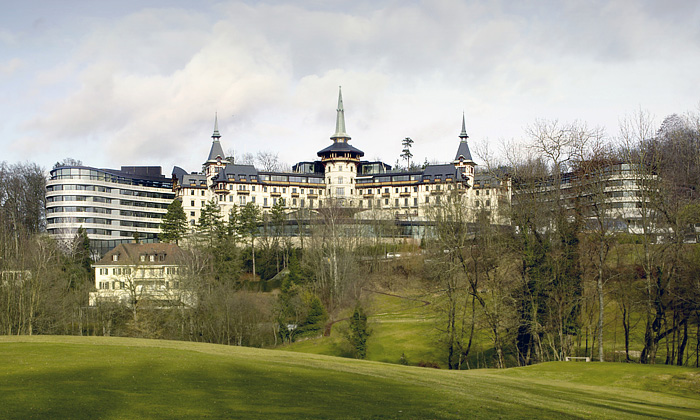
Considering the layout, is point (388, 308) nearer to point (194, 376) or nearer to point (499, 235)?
point (499, 235)

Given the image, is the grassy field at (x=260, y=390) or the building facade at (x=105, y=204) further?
the building facade at (x=105, y=204)

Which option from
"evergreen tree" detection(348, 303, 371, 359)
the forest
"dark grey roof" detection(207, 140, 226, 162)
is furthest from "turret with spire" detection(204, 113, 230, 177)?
"evergreen tree" detection(348, 303, 371, 359)

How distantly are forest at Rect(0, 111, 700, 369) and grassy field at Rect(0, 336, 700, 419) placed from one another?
1445 cm

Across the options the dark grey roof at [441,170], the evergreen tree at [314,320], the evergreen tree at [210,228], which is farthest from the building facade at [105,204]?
the evergreen tree at [314,320]

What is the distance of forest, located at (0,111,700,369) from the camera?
47594 mm

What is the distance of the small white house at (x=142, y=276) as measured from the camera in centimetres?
7006

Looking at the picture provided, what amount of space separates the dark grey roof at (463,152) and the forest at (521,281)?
214 ft

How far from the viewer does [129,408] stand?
57.6 feet

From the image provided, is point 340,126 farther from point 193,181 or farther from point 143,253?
point 143,253

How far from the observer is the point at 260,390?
71.2 feet

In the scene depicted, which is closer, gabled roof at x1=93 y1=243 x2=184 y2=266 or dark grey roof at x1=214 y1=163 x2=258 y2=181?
gabled roof at x1=93 y1=243 x2=184 y2=266

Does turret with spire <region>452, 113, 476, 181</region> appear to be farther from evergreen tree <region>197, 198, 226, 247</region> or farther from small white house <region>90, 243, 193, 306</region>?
small white house <region>90, 243, 193, 306</region>

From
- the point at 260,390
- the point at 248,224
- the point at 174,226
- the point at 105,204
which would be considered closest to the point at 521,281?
the point at 260,390

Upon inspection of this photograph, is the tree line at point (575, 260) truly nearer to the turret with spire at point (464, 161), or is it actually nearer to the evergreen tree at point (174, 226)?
the evergreen tree at point (174, 226)
